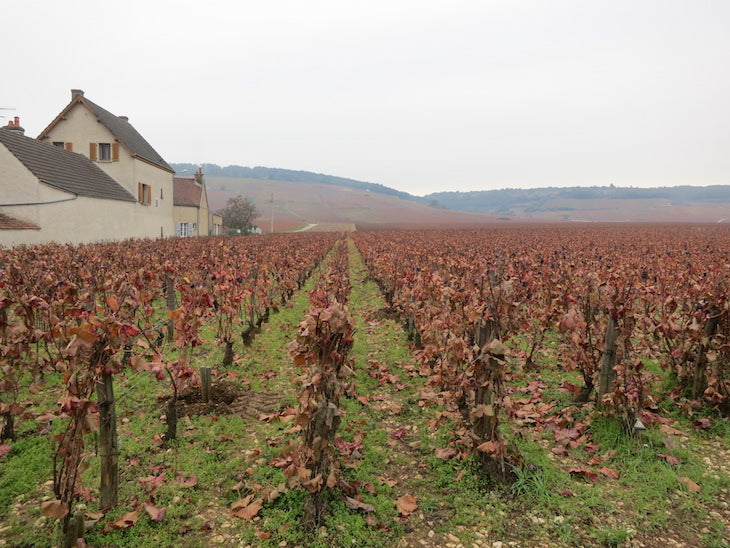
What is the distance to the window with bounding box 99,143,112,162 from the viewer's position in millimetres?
30391

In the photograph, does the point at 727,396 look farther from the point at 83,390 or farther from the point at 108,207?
the point at 108,207

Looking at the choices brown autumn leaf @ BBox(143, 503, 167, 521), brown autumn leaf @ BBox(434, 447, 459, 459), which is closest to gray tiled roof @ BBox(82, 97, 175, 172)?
brown autumn leaf @ BBox(143, 503, 167, 521)

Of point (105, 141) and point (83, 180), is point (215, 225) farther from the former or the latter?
point (83, 180)

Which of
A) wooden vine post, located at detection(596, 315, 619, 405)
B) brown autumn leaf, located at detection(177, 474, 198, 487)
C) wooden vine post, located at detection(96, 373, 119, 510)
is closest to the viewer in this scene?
wooden vine post, located at detection(96, 373, 119, 510)

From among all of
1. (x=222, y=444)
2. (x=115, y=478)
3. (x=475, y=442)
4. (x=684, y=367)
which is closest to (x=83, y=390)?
(x=115, y=478)

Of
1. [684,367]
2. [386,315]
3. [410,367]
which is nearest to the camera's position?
[684,367]

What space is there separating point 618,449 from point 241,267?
7.99 meters

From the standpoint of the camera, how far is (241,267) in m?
→ 9.70

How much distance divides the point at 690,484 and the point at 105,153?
36362 mm

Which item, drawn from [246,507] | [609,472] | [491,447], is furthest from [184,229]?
[609,472]

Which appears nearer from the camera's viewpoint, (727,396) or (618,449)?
(618,449)

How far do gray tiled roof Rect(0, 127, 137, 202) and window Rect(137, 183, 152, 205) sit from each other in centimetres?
109

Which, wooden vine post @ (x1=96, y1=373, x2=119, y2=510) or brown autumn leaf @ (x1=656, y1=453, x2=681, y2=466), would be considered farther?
brown autumn leaf @ (x1=656, y1=453, x2=681, y2=466)

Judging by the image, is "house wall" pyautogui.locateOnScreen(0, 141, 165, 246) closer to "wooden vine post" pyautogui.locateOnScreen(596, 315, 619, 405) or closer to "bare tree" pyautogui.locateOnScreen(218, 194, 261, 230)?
"wooden vine post" pyautogui.locateOnScreen(596, 315, 619, 405)
